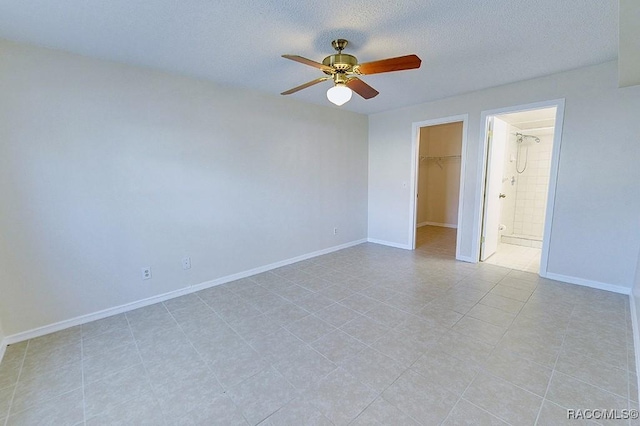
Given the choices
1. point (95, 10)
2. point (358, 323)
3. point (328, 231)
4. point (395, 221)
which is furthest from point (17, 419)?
point (395, 221)

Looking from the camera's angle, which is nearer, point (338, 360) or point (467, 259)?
point (338, 360)

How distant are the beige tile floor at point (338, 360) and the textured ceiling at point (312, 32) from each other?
2.37m

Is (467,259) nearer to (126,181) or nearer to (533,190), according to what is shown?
(533,190)

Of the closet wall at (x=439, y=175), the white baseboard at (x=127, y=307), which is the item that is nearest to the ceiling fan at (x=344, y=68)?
the white baseboard at (x=127, y=307)

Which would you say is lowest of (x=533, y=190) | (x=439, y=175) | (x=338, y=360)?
(x=338, y=360)

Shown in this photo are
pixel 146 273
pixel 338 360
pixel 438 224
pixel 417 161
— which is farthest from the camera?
pixel 438 224

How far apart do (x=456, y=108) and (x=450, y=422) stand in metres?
3.78

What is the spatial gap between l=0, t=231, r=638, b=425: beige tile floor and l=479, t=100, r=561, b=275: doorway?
1.03 m

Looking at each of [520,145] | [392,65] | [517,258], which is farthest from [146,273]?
[520,145]

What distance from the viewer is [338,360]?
190cm

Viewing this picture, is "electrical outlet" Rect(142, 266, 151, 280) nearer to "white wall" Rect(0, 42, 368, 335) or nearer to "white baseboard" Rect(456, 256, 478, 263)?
"white wall" Rect(0, 42, 368, 335)

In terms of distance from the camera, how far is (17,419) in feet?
4.90

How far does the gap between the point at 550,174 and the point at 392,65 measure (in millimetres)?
2586

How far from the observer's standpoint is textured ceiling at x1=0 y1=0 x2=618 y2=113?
1.72 m
